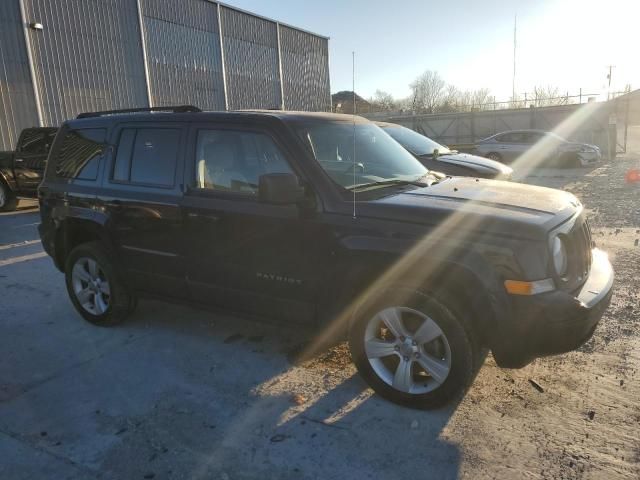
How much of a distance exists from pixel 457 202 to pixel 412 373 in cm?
113

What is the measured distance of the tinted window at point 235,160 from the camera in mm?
3565

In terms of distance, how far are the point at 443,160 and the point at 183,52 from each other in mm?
17820

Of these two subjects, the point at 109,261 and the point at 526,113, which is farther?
the point at 526,113

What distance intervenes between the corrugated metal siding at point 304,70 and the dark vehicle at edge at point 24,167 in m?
18.3

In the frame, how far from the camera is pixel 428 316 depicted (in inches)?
117

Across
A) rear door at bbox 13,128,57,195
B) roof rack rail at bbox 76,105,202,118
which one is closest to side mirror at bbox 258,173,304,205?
roof rack rail at bbox 76,105,202,118

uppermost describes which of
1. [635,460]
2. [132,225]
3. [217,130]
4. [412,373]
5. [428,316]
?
[217,130]

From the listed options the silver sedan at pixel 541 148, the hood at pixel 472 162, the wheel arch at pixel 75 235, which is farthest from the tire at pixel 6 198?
the silver sedan at pixel 541 148

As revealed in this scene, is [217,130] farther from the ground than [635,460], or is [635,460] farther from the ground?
[217,130]

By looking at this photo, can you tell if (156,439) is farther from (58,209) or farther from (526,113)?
(526,113)

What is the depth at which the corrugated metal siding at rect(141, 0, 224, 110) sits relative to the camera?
21.4 metres

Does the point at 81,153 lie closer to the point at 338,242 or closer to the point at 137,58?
the point at 338,242

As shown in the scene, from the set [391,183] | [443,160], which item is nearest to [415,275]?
[391,183]

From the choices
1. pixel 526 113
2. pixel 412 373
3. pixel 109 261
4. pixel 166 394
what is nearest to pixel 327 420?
pixel 412 373
